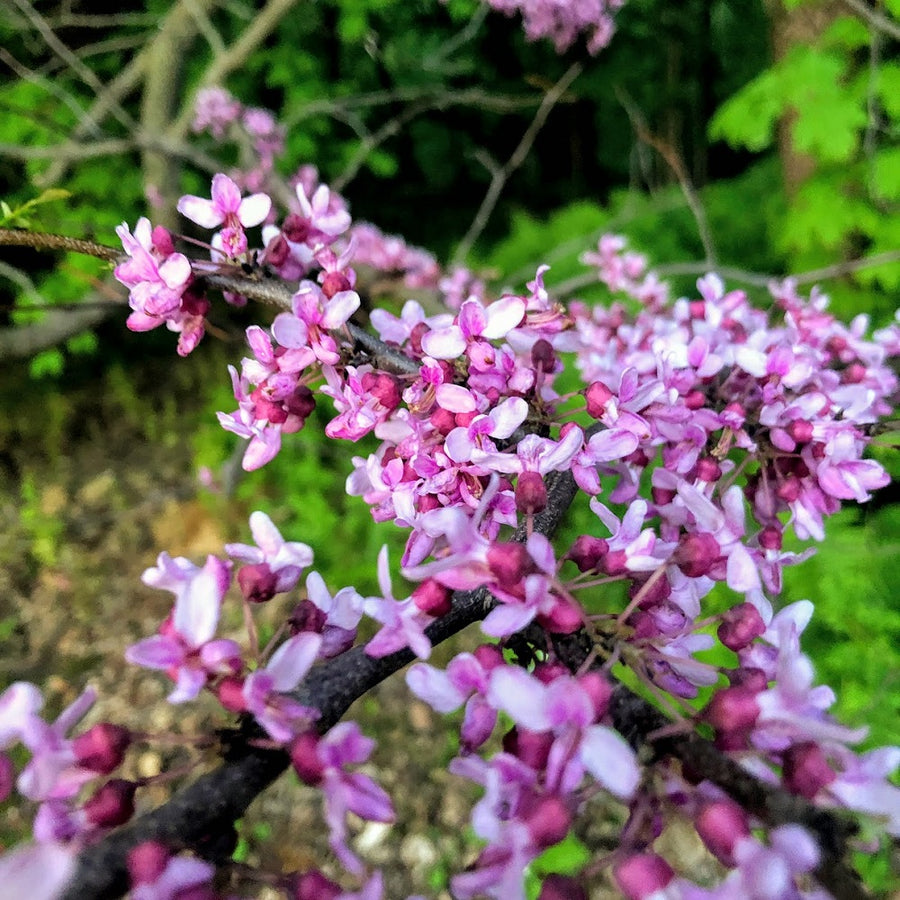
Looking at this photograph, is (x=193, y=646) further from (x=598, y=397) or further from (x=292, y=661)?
(x=598, y=397)

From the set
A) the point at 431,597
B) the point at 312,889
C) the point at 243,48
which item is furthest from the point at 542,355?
the point at 243,48

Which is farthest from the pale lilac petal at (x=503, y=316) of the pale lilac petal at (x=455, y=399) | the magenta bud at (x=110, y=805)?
the magenta bud at (x=110, y=805)

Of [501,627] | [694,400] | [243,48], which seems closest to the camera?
[501,627]

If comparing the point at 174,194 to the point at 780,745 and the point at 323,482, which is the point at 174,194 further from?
the point at 780,745

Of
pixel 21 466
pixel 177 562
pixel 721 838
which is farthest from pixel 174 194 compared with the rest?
pixel 721 838

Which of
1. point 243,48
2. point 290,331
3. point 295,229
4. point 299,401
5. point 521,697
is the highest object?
point 243,48

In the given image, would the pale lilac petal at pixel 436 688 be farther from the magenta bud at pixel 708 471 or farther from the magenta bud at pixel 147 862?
the magenta bud at pixel 708 471
